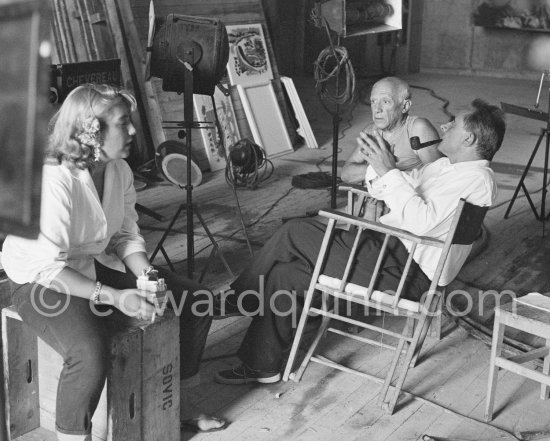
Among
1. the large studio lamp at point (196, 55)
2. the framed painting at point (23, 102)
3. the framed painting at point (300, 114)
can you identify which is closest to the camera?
the framed painting at point (23, 102)

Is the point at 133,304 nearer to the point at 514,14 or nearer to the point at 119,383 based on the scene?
the point at 119,383

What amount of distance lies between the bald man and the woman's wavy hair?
5.34ft

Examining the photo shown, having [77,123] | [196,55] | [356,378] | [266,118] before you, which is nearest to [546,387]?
[356,378]

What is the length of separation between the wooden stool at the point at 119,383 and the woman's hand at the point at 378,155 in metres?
1.15

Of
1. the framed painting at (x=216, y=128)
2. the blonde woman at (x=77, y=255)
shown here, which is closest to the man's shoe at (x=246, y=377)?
the blonde woman at (x=77, y=255)

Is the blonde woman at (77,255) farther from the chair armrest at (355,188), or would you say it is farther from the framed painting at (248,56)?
the framed painting at (248,56)

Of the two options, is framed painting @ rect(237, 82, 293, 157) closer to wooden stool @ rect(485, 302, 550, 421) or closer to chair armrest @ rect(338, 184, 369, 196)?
chair armrest @ rect(338, 184, 369, 196)

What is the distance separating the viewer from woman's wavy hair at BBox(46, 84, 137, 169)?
101 inches

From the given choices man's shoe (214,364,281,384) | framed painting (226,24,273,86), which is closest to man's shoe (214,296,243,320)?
man's shoe (214,364,281,384)

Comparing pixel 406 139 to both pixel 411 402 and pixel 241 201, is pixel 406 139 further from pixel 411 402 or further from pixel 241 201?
pixel 241 201

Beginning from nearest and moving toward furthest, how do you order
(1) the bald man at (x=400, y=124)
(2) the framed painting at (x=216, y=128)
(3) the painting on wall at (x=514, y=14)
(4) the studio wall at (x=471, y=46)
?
1. (1) the bald man at (x=400, y=124)
2. (2) the framed painting at (x=216, y=128)
3. (3) the painting on wall at (x=514, y=14)
4. (4) the studio wall at (x=471, y=46)

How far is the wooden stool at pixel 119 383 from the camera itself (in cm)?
253

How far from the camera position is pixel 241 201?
20.2ft

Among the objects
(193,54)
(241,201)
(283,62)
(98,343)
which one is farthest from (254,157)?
(283,62)
